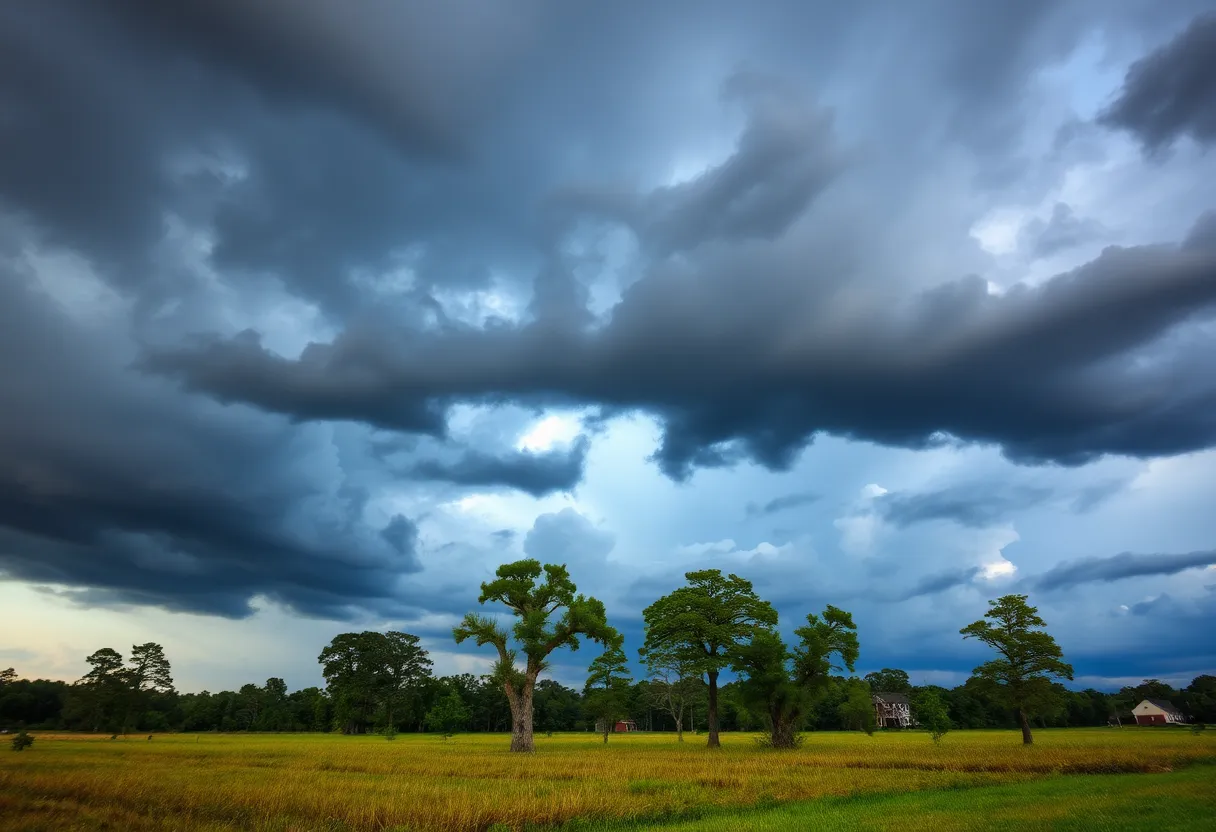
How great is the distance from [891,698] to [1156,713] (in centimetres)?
5690

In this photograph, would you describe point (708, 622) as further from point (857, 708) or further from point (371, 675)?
point (371, 675)

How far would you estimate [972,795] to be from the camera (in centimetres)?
2108

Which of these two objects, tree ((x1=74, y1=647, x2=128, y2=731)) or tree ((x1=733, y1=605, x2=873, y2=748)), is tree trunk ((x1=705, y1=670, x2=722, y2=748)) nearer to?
tree ((x1=733, y1=605, x2=873, y2=748))

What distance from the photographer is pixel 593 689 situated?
78875 mm

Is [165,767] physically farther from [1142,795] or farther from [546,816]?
[1142,795]

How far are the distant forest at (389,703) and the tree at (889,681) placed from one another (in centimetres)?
4670

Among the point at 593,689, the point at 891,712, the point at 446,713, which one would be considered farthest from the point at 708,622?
the point at 891,712

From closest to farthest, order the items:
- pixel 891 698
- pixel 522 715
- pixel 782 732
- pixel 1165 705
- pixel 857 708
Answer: pixel 522 715
pixel 782 732
pixel 857 708
pixel 1165 705
pixel 891 698

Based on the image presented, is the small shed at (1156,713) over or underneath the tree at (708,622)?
underneath

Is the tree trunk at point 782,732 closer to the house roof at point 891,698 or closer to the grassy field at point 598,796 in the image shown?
the grassy field at point 598,796

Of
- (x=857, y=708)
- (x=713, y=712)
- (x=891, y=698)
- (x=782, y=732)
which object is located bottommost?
(x=782, y=732)

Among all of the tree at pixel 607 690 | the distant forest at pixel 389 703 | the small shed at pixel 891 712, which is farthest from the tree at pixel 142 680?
the small shed at pixel 891 712

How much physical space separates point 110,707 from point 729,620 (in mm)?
93150

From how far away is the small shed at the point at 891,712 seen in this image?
6255 inches
